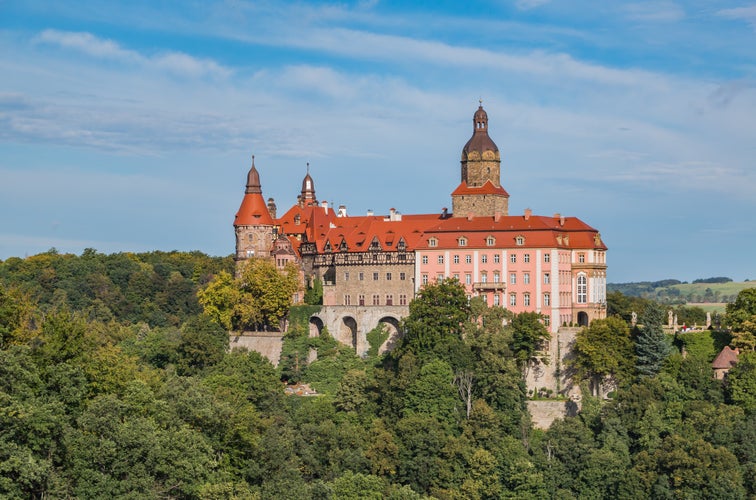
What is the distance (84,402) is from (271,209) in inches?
1605

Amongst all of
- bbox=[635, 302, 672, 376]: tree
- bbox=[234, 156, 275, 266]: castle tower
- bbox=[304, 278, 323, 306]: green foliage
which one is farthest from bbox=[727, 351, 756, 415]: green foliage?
bbox=[234, 156, 275, 266]: castle tower

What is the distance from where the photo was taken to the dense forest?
5131 centimetres

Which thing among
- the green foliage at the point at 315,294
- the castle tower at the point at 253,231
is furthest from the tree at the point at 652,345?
the castle tower at the point at 253,231

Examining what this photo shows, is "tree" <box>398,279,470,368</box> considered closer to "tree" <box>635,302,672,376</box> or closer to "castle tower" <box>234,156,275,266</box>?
"tree" <box>635,302,672,376</box>

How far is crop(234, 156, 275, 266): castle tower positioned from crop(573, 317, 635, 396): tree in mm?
24828

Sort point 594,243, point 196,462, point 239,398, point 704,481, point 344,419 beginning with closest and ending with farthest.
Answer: point 196,462, point 704,481, point 239,398, point 344,419, point 594,243

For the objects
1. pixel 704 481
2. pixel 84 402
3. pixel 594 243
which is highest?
pixel 594 243

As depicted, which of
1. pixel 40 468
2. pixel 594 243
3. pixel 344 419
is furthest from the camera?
pixel 594 243

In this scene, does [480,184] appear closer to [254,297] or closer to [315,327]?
[315,327]

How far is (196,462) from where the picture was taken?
53375mm

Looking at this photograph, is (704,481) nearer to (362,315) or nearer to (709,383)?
(709,383)

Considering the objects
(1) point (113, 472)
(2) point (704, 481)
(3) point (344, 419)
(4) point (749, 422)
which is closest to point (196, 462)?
(1) point (113, 472)

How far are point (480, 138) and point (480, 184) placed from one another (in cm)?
331

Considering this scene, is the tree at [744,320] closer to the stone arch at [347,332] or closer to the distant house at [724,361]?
the distant house at [724,361]
